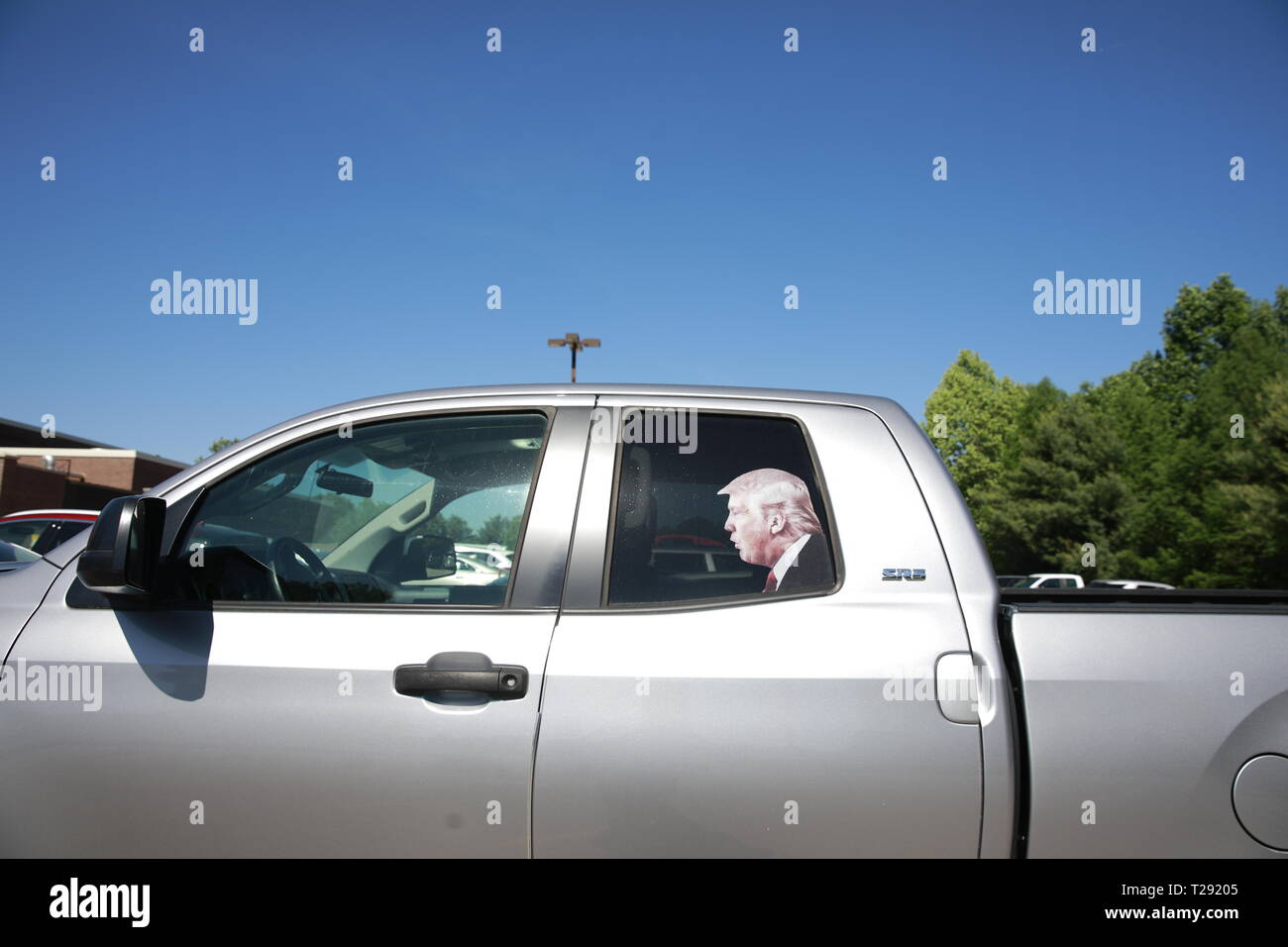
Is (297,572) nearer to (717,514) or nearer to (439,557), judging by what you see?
(439,557)

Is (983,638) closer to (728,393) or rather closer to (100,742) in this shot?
(728,393)

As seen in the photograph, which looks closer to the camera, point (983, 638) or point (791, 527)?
point (983, 638)

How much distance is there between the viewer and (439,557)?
98.5 inches

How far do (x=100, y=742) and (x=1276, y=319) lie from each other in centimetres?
6160

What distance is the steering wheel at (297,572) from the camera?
2391 millimetres

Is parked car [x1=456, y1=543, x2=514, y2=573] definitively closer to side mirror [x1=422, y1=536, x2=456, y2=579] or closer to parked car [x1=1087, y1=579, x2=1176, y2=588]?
side mirror [x1=422, y1=536, x2=456, y2=579]

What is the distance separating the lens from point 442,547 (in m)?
2.50

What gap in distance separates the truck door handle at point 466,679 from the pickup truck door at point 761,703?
0.08 meters

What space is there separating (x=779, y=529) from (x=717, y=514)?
17 centimetres

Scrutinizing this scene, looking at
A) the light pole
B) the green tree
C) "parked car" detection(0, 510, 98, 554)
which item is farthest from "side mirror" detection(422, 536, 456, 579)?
the green tree

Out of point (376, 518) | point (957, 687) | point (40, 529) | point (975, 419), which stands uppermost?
point (975, 419)

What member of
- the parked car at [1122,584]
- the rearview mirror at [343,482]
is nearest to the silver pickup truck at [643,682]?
the rearview mirror at [343,482]

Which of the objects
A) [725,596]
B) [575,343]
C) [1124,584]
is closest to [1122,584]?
[1124,584]
